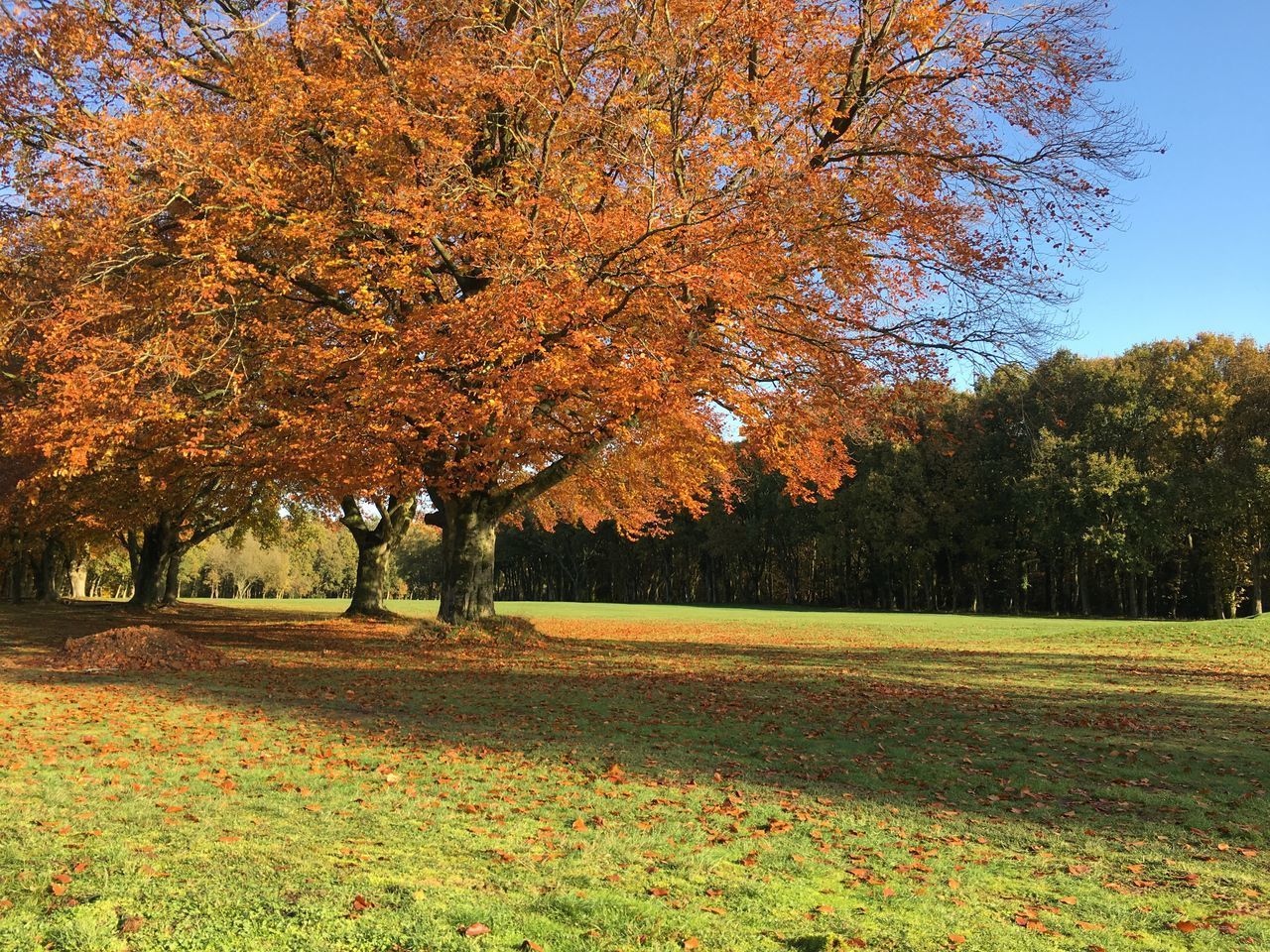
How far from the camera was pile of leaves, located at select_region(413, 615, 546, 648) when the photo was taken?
762 inches

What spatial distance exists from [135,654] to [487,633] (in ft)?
23.8

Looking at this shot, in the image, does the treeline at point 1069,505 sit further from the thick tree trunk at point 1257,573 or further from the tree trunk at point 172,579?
the tree trunk at point 172,579

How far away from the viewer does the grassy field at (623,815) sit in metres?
4.01

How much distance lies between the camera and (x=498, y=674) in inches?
573

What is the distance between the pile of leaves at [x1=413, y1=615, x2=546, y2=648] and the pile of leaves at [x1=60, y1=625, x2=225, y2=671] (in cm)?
513

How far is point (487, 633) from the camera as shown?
1989cm

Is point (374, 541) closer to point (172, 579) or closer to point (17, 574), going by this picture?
point (172, 579)

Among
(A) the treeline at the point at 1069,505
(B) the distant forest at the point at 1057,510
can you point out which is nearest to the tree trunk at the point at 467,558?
(B) the distant forest at the point at 1057,510

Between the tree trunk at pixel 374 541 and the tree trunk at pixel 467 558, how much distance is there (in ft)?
30.8

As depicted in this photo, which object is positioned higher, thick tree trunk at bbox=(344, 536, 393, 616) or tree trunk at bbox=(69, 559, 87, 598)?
thick tree trunk at bbox=(344, 536, 393, 616)

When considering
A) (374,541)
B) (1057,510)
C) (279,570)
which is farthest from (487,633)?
(279,570)

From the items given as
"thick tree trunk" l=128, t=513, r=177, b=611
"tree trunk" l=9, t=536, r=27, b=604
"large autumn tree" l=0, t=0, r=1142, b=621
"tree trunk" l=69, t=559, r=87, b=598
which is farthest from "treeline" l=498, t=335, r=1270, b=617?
"tree trunk" l=69, t=559, r=87, b=598

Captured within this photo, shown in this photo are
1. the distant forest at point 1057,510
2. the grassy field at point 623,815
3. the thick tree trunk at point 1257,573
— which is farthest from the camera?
the distant forest at point 1057,510

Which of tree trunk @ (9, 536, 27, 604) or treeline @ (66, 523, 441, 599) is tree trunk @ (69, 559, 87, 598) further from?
tree trunk @ (9, 536, 27, 604)
